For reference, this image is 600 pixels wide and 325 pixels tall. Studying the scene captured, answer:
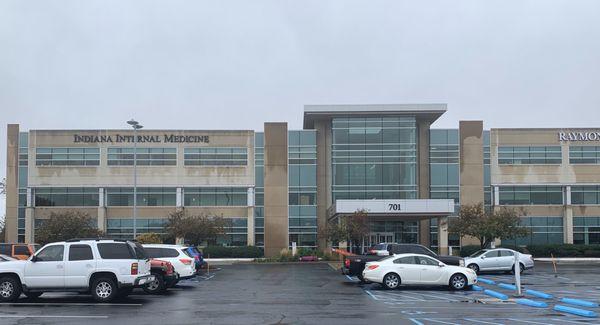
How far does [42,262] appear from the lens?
20078 mm

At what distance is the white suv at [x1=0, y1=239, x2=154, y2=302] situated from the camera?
1991 cm

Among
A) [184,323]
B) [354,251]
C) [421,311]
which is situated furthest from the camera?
[354,251]

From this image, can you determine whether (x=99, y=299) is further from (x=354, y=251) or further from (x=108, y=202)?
(x=108, y=202)

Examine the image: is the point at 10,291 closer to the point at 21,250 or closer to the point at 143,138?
the point at 21,250

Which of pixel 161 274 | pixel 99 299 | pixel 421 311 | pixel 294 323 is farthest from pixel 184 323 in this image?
pixel 161 274

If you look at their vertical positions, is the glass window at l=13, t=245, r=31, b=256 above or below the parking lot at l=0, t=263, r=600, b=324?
above

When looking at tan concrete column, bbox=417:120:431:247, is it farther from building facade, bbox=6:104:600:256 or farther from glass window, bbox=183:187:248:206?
glass window, bbox=183:187:248:206

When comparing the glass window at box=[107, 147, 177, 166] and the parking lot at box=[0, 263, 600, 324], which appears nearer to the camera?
the parking lot at box=[0, 263, 600, 324]

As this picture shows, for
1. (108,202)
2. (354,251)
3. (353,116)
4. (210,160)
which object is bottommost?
(354,251)

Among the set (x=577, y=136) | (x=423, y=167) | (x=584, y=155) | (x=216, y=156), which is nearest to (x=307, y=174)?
(x=216, y=156)

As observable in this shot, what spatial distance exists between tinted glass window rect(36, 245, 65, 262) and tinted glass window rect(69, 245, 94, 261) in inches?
11.0

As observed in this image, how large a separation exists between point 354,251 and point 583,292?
98.7 ft

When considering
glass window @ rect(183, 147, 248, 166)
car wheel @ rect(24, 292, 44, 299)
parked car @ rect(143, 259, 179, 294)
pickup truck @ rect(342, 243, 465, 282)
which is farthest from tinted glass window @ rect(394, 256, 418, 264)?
glass window @ rect(183, 147, 248, 166)

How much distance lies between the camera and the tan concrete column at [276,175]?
206 ft
